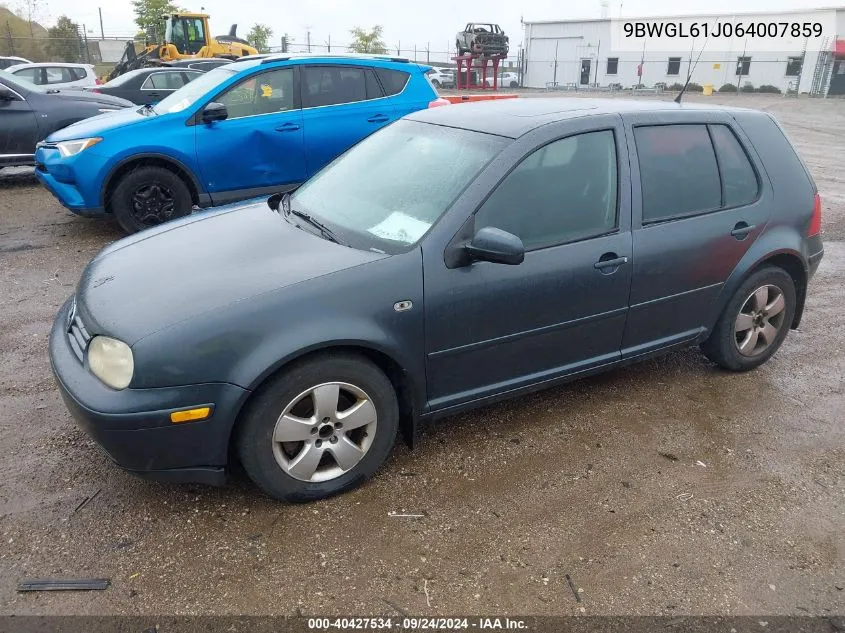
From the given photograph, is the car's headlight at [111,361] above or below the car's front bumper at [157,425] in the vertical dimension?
above

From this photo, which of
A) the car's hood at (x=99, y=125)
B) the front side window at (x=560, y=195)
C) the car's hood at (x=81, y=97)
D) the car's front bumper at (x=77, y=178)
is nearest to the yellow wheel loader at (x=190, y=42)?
the car's hood at (x=81, y=97)

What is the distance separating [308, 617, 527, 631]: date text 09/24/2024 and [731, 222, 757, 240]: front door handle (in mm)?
2468

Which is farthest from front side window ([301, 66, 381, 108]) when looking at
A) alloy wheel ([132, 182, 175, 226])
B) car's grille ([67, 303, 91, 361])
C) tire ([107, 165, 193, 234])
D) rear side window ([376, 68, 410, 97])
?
car's grille ([67, 303, 91, 361])

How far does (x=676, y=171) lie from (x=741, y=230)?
1.76 feet

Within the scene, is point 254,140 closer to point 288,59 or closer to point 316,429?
point 288,59

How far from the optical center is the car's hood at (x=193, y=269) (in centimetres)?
257

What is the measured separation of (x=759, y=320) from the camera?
405 centimetres

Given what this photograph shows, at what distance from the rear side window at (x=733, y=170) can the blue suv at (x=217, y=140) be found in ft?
13.4

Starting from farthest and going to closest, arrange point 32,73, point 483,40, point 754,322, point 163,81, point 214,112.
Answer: point 483,40, point 32,73, point 163,81, point 214,112, point 754,322

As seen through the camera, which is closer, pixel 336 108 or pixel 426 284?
pixel 426 284

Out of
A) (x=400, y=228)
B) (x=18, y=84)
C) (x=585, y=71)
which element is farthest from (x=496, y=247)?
(x=585, y=71)

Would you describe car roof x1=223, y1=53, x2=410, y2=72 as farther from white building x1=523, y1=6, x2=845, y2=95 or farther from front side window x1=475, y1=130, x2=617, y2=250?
white building x1=523, y1=6, x2=845, y2=95

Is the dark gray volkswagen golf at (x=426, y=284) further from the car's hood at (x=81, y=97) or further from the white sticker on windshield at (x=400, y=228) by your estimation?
the car's hood at (x=81, y=97)

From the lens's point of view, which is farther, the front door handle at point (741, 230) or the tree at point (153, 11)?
the tree at point (153, 11)
